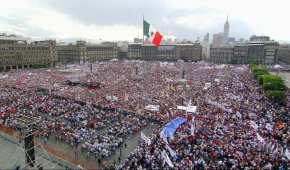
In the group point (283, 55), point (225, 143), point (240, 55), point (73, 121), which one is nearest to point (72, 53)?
point (240, 55)

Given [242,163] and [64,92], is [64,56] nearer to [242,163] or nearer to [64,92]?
[64,92]

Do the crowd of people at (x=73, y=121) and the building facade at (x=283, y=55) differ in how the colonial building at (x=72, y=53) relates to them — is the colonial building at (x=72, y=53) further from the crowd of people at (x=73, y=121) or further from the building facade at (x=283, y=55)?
the building facade at (x=283, y=55)

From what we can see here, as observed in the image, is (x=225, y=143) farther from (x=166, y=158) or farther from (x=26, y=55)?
(x=26, y=55)

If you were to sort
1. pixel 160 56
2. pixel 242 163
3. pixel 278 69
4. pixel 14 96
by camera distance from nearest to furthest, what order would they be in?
1. pixel 242 163
2. pixel 14 96
3. pixel 278 69
4. pixel 160 56

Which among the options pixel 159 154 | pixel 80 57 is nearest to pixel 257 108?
pixel 159 154

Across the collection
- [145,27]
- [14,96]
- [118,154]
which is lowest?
[118,154]

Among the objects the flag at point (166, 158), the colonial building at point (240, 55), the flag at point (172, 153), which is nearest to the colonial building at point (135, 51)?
the colonial building at point (240, 55)
